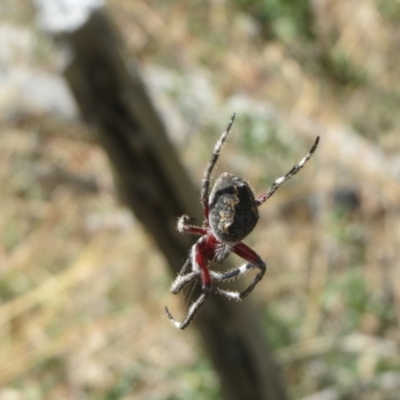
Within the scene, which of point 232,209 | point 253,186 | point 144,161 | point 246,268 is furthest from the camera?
point 253,186

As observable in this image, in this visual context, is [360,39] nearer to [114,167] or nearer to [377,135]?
[377,135]

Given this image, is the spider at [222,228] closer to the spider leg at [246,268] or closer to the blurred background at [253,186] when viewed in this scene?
the spider leg at [246,268]

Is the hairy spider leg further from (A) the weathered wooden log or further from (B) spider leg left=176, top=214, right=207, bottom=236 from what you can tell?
(A) the weathered wooden log

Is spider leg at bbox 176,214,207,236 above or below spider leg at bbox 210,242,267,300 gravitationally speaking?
above

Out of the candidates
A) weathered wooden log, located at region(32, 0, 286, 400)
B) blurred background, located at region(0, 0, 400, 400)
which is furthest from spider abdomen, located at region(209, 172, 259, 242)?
blurred background, located at region(0, 0, 400, 400)

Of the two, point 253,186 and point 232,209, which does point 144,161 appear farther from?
point 253,186

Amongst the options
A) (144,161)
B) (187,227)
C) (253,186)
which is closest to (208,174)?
(187,227)

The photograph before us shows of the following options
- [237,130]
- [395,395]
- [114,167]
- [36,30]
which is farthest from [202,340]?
[36,30]
